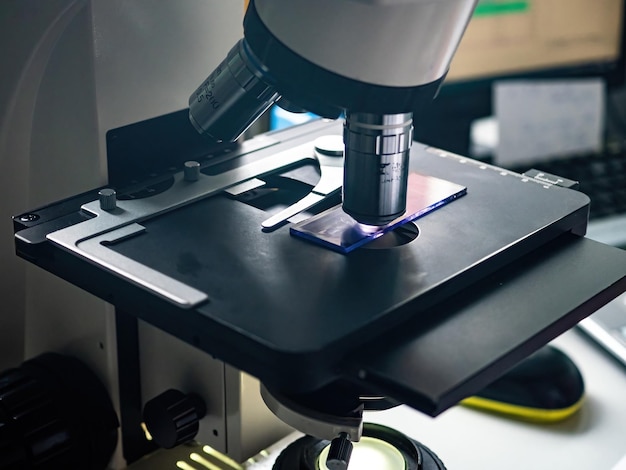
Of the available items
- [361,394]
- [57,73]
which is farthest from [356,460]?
[57,73]

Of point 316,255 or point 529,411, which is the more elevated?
point 316,255

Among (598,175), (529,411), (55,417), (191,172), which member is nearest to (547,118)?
(598,175)

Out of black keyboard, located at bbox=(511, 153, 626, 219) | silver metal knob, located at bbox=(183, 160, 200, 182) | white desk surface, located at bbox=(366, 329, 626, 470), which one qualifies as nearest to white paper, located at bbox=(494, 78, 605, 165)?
black keyboard, located at bbox=(511, 153, 626, 219)

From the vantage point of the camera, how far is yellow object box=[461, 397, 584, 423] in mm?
806

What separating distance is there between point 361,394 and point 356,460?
0.39 ft

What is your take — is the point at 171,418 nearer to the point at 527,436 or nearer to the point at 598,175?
the point at 527,436

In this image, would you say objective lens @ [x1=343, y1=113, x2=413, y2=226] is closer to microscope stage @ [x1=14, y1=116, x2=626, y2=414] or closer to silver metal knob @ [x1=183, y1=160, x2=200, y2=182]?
microscope stage @ [x1=14, y1=116, x2=626, y2=414]

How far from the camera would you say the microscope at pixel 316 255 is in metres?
0.50

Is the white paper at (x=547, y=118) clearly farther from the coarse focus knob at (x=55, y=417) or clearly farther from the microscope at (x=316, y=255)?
the coarse focus knob at (x=55, y=417)

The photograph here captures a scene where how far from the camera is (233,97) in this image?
1.96 ft

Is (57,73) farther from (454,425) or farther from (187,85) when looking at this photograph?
(454,425)

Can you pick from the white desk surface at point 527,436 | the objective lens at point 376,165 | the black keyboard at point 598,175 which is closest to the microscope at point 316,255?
the objective lens at point 376,165

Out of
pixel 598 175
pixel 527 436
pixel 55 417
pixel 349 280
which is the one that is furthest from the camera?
pixel 598 175

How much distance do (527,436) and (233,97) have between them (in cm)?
39
